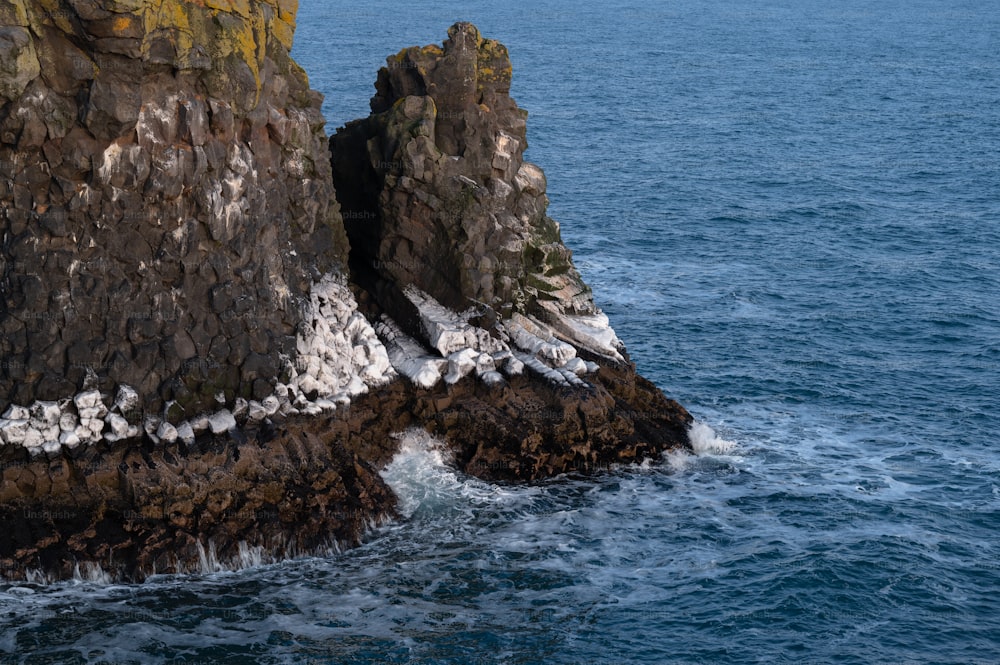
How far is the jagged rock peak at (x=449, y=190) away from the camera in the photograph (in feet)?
227

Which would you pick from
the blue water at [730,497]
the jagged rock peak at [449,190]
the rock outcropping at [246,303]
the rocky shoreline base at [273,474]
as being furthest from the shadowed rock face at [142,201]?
the blue water at [730,497]

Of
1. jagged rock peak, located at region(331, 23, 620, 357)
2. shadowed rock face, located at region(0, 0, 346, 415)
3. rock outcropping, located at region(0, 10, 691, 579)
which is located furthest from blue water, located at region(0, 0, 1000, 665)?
jagged rock peak, located at region(331, 23, 620, 357)

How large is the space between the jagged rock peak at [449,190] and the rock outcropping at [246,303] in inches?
5.3

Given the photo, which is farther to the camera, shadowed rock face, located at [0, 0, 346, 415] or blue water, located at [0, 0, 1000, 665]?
shadowed rock face, located at [0, 0, 346, 415]

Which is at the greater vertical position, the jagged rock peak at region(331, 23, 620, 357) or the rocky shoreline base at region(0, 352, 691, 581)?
the jagged rock peak at region(331, 23, 620, 357)

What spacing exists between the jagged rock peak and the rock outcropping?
134mm

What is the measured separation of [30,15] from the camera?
54.4 metres

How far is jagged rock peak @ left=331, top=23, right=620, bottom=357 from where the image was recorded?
69.3 meters

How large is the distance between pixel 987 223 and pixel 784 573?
6301cm

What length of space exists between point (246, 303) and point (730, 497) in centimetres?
2369

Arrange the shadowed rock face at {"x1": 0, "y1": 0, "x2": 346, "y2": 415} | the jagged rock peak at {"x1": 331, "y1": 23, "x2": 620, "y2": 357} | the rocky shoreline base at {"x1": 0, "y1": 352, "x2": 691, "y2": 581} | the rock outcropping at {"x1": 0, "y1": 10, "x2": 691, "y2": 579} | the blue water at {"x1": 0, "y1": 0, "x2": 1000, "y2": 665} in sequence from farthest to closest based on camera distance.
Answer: the jagged rock peak at {"x1": 331, "y1": 23, "x2": 620, "y2": 357} → the rock outcropping at {"x1": 0, "y1": 10, "x2": 691, "y2": 579} → the rocky shoreline base at {"x1": 0, "y1": 352, "x2": 691, "y2": 581} → the shadowed rock face at {"x1": 0, "y1": 0, "x2": 346, "y2": 415} → the blue water at {"x1": 0, "y1": 0, "x2": 1000, "y2": 665}

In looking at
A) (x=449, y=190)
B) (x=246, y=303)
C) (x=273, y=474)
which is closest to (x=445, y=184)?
(x=449, y=190)

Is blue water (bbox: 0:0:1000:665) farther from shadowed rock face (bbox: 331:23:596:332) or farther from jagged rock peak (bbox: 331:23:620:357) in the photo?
shadowed rock face (bbox: 331:23:596:332)

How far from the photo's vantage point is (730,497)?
6544 cm
